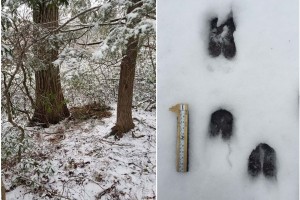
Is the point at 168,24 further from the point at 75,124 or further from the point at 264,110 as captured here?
the point at 75,124

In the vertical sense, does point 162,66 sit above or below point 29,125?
above

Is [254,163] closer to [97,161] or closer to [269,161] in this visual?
[269,161]

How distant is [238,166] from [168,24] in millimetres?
887

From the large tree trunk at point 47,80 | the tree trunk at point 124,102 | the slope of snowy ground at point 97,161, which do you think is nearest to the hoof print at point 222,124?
the slope of snowy ground at point 97,161

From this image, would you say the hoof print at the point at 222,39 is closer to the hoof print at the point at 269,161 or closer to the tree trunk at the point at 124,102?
the hoof print at the point at 269,161

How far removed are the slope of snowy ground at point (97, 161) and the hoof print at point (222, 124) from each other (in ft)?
5.78

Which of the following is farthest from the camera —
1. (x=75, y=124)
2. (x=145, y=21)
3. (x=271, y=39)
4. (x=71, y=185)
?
(x=75, y=124)

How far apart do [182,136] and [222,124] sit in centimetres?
24

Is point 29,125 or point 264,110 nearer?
point 264,110

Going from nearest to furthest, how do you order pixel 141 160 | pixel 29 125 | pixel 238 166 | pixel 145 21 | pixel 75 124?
pixel 238 166 < pixel 145 21 < pixel 141 160 < pixel 29 125 < pixel 75 124

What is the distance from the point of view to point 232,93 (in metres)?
1.61

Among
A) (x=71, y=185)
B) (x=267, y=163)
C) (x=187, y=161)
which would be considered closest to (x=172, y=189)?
(x=187, y=161)

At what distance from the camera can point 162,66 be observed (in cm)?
162

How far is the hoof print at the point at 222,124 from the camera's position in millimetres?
1635
